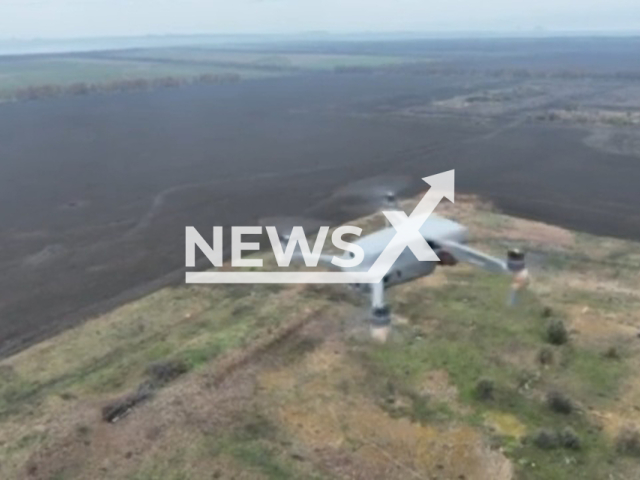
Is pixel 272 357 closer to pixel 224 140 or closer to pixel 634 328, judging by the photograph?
pixel 634 328

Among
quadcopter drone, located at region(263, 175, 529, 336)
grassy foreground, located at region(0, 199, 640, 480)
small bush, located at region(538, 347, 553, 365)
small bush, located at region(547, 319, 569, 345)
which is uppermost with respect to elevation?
quadcopter drone, located at region(263, 175, 529, 336)

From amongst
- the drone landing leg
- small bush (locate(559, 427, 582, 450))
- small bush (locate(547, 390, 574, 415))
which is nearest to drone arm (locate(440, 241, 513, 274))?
the drone landing leg

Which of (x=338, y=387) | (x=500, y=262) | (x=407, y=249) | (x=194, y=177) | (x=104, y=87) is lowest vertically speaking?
(x=338, y=387)

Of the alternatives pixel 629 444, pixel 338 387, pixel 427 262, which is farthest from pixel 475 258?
pixel 629 444

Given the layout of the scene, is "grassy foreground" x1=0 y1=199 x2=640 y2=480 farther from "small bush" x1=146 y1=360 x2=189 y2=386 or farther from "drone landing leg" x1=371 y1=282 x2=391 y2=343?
"drone landing leg" x1=371 y1=282 x2=391 y2=343

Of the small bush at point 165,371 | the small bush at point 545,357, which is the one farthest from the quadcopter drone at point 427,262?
the small bush at point 165,371

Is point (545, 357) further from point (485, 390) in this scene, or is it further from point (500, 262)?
point (500, 262)

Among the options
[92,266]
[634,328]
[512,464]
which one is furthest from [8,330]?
[634,328]

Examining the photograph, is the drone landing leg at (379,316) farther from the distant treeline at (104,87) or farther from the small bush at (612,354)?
the distant treeline at (104,87)
